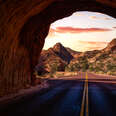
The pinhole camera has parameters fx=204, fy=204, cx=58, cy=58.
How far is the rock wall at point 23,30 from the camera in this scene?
44.9 feet

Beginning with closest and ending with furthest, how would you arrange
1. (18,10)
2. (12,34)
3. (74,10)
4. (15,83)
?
(18,10), (12,34), (15,83), (74,10)

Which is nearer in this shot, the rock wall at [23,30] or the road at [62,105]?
the road at [62,105]

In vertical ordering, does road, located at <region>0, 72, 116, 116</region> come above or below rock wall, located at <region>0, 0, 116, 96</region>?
below

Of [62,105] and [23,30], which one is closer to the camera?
[62,105]

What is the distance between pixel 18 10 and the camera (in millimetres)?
13953

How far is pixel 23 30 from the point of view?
63.8 feet

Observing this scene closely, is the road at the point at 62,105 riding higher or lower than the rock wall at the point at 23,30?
lower

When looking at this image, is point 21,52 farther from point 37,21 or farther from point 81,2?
point 81,2

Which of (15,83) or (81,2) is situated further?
(81,2)

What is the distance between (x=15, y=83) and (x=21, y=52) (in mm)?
2964

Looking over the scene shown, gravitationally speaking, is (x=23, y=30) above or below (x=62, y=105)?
above

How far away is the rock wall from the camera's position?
1370cm

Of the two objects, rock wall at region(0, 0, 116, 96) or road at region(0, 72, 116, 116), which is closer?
road at region(0, 72, 116, 116)

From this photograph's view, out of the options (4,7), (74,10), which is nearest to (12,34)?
(4,7)
